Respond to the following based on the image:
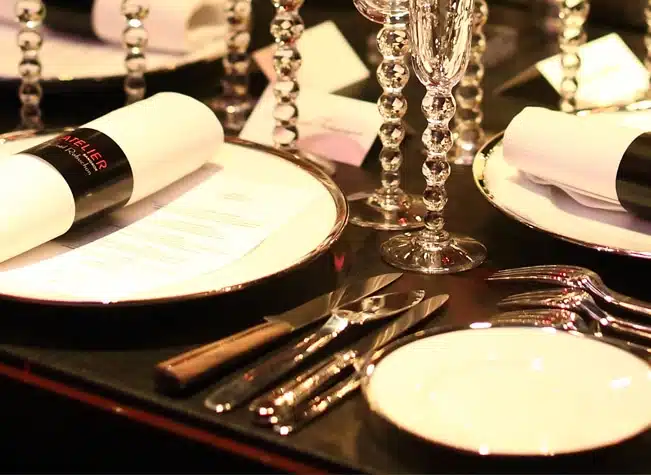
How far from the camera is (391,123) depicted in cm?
93

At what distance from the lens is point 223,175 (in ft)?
3.14

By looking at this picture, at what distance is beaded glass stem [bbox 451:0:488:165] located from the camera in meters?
1.08

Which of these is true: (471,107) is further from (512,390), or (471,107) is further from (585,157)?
(512,390)

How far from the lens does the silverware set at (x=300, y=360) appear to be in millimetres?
624

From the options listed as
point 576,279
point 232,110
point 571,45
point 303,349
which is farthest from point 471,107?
point 303,349

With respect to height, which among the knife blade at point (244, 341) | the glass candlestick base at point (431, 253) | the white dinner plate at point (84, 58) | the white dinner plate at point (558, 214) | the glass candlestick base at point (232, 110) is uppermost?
the white dinner plate at point (558, 214)

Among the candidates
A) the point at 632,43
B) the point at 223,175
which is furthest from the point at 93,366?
the point at 632,43

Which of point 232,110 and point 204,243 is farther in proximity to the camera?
point 232,110

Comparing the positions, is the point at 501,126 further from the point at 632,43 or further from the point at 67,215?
the point at 67,215

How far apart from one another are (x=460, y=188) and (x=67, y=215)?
38cm

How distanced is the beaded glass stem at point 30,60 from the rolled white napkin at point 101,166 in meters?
0.25

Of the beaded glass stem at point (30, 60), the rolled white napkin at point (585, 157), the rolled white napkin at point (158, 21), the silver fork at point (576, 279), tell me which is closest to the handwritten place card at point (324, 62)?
the rolled white napkin at point (158, 21)

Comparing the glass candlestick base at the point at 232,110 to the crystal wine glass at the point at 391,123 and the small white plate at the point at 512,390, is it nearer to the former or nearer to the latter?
the crystal wine glass at the point at 391,123

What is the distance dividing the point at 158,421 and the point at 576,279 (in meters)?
0.30
